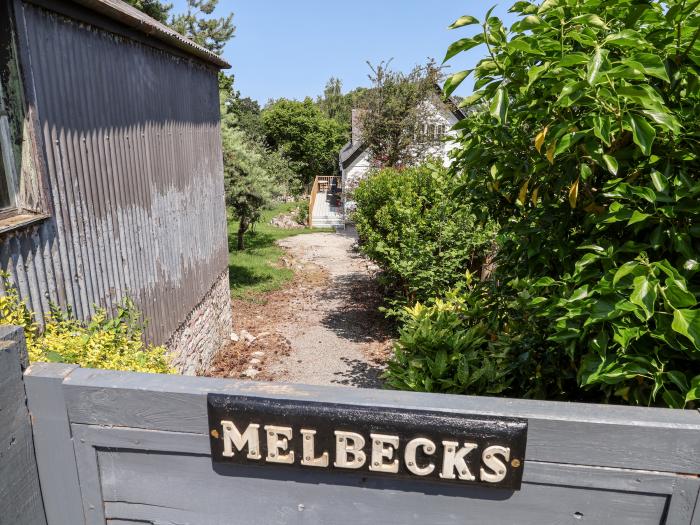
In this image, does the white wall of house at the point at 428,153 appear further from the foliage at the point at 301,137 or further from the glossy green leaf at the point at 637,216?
the foliage at the point at 301,137

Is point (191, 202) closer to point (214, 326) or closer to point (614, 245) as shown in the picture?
point (214, 326)

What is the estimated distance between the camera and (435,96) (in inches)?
864

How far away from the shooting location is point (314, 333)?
12250mm

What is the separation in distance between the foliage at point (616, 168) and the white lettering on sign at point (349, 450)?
975 mm

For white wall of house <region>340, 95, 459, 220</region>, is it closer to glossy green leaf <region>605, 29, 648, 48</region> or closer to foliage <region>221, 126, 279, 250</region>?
foliage <region>221, 126, 279, 250</region>

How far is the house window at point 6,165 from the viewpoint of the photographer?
3.88m

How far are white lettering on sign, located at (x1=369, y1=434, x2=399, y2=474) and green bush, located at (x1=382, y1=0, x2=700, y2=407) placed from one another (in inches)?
34.5

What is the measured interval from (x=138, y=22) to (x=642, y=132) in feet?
18.4

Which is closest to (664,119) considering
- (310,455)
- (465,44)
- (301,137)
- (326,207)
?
(465,44)

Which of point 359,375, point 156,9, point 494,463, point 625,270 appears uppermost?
point 156,9

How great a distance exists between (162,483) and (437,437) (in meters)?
1.05

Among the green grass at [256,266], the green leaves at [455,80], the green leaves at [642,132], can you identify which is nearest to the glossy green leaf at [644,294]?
the green leaves at [642,132]

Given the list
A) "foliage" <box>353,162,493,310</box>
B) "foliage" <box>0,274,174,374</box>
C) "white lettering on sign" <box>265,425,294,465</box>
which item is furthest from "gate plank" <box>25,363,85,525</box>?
"foliage" <box>353,162,493,310</box>

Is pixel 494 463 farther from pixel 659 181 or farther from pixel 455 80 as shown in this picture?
pixel 455 80
